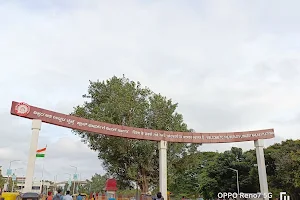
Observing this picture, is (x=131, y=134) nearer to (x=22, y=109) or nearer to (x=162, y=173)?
(x=162, y=173)

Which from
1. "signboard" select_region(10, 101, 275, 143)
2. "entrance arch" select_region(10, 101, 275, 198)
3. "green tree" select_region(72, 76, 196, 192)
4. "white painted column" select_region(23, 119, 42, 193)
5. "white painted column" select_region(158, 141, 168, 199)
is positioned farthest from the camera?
"green tree" select_region(72, 76, 196, 192)

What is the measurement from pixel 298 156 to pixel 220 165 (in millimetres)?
17431

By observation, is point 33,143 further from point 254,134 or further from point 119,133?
point 254,134

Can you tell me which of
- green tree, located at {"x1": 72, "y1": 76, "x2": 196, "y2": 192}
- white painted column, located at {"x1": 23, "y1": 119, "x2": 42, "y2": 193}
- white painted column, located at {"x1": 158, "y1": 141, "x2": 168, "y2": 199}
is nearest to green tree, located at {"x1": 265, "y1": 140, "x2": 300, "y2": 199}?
green tree, located at {"x1": 72, "y1": 76, "x2": 196, "y2": 192}

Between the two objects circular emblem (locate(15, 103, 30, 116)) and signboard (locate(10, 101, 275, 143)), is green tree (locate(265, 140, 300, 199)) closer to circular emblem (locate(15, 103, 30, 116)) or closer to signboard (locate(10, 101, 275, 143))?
signboard (locate(10, 101, 275, 143))

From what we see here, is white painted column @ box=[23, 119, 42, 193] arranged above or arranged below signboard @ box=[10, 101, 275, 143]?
below

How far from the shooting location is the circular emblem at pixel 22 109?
559 inches

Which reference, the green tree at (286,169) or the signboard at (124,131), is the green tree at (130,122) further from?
the green tree at (286,169)

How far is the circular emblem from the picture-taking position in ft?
46.5

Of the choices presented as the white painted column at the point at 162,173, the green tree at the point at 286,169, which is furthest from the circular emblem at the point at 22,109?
the green tree at the point at 286,169

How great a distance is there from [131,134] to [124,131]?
449 mm

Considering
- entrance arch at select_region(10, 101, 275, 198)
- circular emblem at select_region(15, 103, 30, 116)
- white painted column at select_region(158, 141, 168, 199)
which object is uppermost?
circular emblem at select_region(15, 103, 30, 116)

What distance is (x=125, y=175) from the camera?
2761 centimetres

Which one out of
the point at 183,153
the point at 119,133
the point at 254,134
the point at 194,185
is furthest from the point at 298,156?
the point at 194,185
